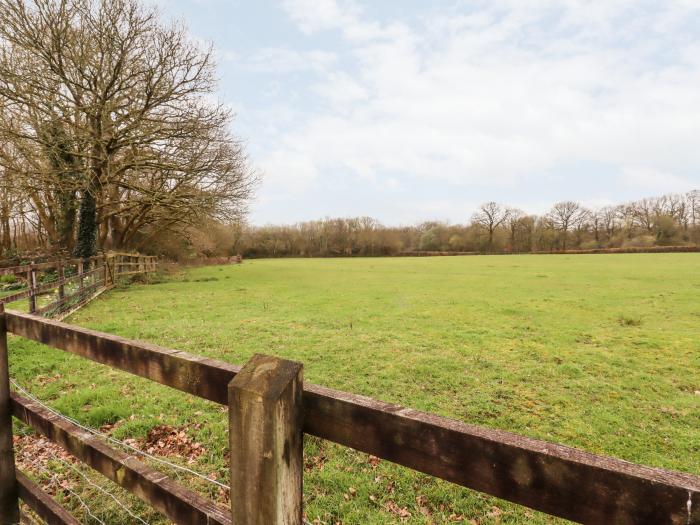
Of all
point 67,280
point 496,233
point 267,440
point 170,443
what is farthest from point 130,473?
point 496,233

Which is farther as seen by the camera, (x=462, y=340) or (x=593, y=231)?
(x=593, y=231)

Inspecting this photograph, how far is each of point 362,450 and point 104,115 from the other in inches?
851

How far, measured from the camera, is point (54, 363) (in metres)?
7.07

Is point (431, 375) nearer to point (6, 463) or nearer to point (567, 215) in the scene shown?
point (6, 463)

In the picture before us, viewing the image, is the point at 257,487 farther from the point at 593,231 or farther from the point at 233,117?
the point at 593,231

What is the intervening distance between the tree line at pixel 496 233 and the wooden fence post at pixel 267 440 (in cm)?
8991

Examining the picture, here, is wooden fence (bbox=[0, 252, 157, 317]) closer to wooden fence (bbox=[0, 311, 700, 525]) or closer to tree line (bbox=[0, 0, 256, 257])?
tree line (bbox=[0, 0, 256, 257])

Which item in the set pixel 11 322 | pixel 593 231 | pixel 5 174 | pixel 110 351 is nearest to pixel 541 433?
pixel 110 351

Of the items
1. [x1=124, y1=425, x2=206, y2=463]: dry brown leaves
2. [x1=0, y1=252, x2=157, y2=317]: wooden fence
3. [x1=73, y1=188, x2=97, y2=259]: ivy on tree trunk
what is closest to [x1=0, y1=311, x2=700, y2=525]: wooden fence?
[x1=124, y1=425, x2=206, y2=463]: dry brown leaves

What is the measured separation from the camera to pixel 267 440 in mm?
1280

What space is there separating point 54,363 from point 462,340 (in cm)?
849

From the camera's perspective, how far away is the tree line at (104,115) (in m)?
17.0

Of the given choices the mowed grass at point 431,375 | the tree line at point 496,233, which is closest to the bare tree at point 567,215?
the tree line at point 496,233

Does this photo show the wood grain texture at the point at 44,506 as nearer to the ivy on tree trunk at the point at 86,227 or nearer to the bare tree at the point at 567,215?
the ivy on tree trunk at the point at 86,227
